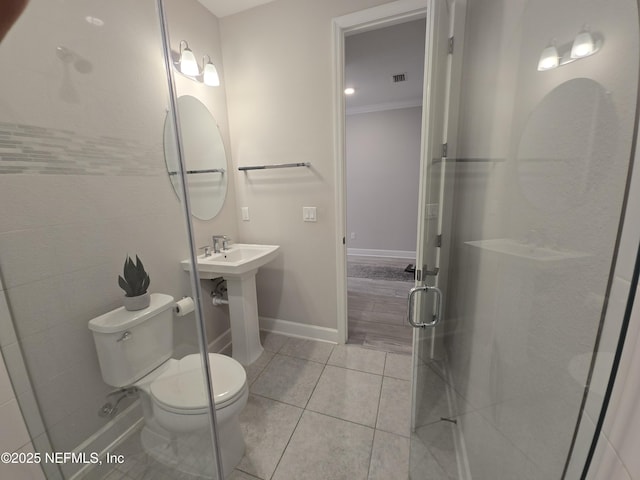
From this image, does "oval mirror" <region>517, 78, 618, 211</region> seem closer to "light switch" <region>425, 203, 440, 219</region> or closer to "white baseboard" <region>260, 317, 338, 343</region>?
"light switch" <region>425, 203, 440, 219</region>

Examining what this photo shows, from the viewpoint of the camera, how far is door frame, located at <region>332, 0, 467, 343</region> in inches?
51.5

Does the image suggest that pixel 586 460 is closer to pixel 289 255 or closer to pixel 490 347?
pixel 490 347

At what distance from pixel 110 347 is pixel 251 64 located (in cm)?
206

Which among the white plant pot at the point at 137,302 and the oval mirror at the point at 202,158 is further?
the oval mirror at the point at 202,158

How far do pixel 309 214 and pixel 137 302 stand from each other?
1251 mm

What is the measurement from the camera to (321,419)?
55.6 inches

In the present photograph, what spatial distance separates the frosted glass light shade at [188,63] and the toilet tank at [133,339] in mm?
1464

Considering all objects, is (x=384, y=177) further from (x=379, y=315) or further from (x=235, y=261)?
(x=235, y=261)

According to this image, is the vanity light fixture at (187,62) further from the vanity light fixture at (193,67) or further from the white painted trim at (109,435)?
the white painted trim at (109,435)

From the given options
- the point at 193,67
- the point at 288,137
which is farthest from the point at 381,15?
the point at 193,67

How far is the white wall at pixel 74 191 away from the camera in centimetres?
76

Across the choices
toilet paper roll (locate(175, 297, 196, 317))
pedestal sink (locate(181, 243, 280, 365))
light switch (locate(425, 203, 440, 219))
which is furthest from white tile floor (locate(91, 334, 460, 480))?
light switch (locate(425, 203, 440, 219))

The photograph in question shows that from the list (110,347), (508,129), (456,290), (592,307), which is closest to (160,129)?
(110,347)

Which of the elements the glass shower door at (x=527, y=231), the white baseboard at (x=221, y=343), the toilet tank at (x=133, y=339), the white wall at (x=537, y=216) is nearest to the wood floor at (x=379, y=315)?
the glass shower door at (x=527, y=231)
